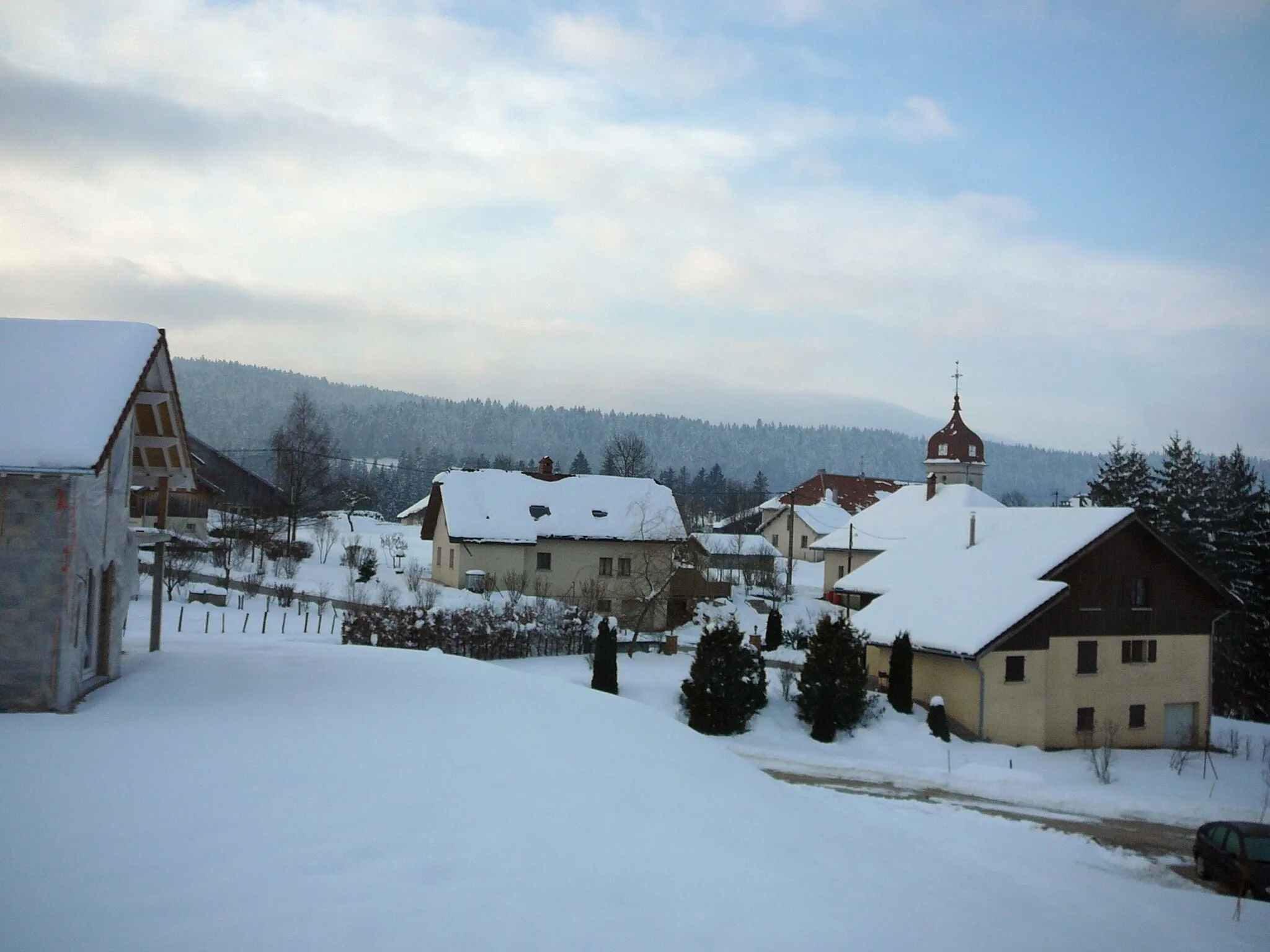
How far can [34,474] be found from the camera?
11.8 m

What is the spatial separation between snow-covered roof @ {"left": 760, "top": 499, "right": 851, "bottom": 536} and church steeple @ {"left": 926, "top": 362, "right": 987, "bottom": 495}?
60.7ft

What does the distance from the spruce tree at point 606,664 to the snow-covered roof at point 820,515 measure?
56656 millimetres

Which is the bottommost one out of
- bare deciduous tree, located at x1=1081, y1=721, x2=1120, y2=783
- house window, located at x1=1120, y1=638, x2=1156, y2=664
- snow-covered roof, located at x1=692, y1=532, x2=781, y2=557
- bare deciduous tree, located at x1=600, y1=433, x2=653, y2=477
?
bare deciduous tree, located at x1=1081, y1=721, x2=1120, y2=783

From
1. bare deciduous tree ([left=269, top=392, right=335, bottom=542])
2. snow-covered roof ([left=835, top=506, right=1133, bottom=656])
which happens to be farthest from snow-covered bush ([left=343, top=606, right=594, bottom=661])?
bare deciduous tree ([left=269, top=392, right=335, bottom=542])

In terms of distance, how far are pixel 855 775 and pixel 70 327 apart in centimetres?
1820

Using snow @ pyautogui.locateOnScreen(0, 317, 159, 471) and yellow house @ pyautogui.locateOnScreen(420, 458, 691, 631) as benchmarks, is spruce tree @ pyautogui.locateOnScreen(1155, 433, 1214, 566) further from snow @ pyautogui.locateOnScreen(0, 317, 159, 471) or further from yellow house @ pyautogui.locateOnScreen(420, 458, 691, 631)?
snow @ pyautogui.locateOnScreen(0, 317, 159, 471)

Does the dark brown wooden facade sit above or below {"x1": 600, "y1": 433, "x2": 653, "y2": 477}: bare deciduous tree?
below

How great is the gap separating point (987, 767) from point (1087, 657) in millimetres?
7223

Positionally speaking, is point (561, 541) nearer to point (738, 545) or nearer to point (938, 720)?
point (738, 545)

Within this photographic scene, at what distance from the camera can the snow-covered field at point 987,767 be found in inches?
822

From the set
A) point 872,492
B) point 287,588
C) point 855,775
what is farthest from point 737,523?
point 855,775

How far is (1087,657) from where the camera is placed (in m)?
27.9

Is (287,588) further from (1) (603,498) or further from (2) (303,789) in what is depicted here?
(2) (303,789)

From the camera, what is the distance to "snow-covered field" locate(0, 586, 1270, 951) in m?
7.18
